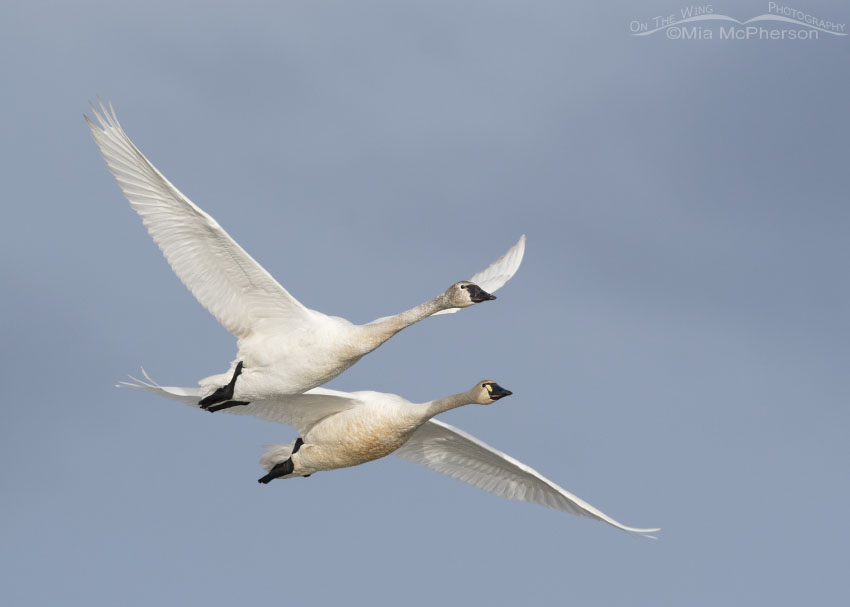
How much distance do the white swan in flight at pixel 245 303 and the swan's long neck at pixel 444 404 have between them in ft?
4.62

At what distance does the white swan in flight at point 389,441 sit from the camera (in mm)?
25672

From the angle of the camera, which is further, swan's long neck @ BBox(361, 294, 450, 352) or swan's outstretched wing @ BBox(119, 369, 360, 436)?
swan's outstretched wing @ BBox(119, 369, 360, 436)

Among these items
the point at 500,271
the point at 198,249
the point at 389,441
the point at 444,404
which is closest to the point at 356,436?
the point at 389,441

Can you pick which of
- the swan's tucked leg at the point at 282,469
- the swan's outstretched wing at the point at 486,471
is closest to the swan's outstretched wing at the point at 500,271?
the swan's outstretched wing at the point at 486,471

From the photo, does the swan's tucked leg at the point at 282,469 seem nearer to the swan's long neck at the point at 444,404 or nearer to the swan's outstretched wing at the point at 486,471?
the swan's outstretched wing at the point at 486,471

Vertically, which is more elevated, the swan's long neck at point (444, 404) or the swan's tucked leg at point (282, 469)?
the swan's long neck at point (444, 404)

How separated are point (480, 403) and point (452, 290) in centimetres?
192

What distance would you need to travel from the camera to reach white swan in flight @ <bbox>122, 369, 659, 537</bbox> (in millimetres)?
25672

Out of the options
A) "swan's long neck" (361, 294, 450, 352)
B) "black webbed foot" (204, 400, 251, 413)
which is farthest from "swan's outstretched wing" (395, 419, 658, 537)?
"black webbed foot" (204, 400, 251, 413)

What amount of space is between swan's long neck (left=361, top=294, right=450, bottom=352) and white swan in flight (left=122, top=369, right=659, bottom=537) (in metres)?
1.43

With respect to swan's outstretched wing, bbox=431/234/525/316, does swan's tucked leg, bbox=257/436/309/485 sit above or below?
below

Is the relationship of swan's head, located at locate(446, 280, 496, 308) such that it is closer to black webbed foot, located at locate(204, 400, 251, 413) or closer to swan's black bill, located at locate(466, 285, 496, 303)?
swan's black bill, located at locate(466, 285, 496, 303)

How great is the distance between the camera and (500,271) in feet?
96.9

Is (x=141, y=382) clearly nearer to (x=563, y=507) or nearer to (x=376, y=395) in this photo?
(x=376, y=395)
